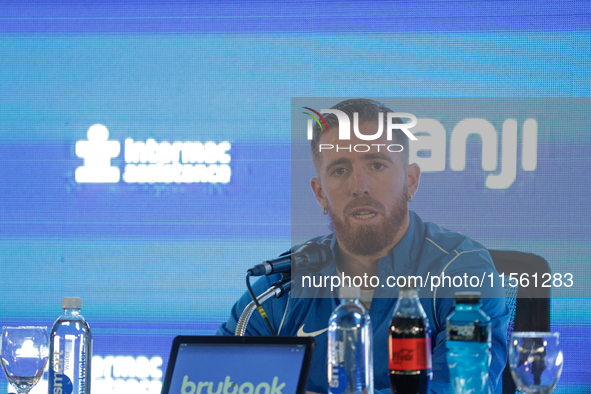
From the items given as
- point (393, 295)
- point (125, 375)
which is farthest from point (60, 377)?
point (125, 375)

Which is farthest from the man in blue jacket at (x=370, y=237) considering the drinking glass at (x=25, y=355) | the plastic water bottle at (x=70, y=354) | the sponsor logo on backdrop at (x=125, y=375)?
the drinking glass at (x=25, y=355)

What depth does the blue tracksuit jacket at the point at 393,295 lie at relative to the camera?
210cm

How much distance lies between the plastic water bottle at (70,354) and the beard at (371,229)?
1.19m

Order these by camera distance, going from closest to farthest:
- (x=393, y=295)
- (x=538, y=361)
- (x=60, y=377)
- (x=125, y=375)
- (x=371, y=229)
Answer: (x=538, y=361)
(x=60, y=377)
(x=393, y=295)
(x=371, y=229)
(x=125, y=375)

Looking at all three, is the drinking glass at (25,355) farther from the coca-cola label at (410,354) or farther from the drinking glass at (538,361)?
the drinking glass at (538,361)

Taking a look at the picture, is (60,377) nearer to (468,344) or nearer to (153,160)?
(468,344)

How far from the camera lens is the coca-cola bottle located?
1106 mm

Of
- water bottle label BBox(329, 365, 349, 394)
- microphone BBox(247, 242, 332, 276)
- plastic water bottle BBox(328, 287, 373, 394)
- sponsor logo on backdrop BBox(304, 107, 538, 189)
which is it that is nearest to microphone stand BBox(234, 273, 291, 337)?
microphone BBox(247, 242, 332, 276)

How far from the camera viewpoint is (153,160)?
2.70 m

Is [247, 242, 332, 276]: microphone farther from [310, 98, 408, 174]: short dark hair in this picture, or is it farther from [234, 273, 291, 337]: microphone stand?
[310, 98, 408, 174]: short dark hair

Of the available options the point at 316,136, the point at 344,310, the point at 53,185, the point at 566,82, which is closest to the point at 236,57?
the point at 316,136

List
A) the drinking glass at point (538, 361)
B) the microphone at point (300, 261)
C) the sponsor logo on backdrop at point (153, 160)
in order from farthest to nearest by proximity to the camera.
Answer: the sponsor logo on backdrop at point (153, 160), the microphone at point (300, 261), the drinking glass at point (538, 361)

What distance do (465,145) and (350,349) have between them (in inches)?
52.1

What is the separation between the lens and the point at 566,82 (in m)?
2.48
